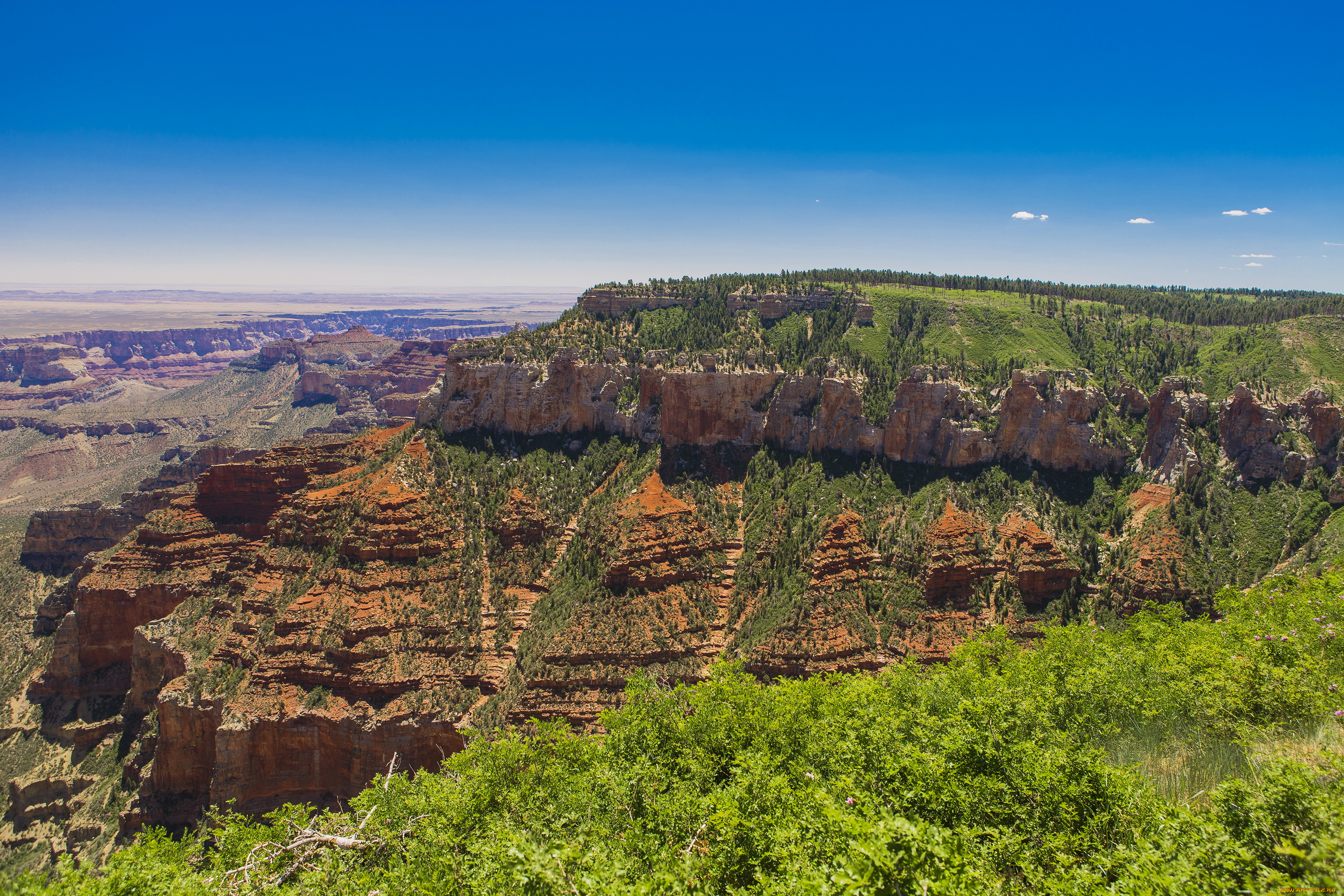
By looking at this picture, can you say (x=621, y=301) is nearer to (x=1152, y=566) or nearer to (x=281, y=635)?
(x=281, y=635)

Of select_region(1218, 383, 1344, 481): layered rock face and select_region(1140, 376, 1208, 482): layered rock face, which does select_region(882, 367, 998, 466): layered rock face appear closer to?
select_region(1140, 376, 1208, 482): layered rock face

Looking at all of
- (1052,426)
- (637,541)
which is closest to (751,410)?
(637,541)

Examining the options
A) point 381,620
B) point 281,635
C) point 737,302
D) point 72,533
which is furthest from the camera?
point 72,533

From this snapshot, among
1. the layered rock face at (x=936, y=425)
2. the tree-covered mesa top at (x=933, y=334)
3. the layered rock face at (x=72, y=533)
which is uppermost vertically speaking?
the tree-covered mesa top at (x=933, y=334)

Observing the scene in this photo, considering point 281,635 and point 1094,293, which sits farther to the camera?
point 1094,293

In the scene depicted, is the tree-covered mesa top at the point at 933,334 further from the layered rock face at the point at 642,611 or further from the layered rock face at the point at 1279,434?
the layered rock face at the point at 642,611

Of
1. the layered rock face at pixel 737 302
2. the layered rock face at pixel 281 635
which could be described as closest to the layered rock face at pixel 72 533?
the layered rock face at pixel 281 635

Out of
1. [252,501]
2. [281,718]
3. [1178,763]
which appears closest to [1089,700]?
[1178,763]
